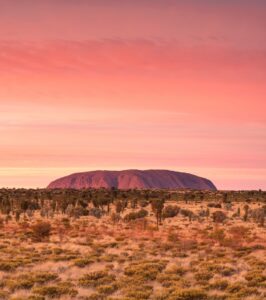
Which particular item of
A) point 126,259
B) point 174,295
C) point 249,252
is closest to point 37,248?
point 126,259

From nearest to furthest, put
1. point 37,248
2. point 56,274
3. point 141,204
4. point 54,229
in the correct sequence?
point 56,274, point 37,248, point 54,229, point 141,204

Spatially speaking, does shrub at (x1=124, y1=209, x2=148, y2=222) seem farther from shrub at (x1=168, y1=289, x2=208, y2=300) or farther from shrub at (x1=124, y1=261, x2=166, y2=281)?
shrub at (x1=168, y1=289, x2=208, y2=300)

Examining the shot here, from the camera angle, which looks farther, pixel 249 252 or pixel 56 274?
pixel 249 252


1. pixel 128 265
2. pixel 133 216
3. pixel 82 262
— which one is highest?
Answer: pixel 133 216

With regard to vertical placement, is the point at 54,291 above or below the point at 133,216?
below

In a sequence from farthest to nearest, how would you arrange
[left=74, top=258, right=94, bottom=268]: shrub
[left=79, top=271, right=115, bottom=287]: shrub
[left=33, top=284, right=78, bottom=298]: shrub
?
[left=74, top=258, right=94, bottom=268]: shrub < [left=79, top=271, right=115, bottom=287]: shrub < [left=33, top=284, right=78, bottom=298]: shrub

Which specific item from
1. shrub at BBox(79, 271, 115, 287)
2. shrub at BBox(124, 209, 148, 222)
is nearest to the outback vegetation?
shrub at BBox(79, 271, 115, 287)

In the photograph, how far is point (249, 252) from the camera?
31547 millimetres

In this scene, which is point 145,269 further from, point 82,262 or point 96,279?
point 82,262

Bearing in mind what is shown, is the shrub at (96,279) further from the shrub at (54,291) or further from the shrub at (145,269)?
the shrub at (54,291)

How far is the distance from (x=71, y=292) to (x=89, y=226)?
32.4 metres

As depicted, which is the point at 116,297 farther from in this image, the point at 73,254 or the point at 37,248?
the point at 37,248

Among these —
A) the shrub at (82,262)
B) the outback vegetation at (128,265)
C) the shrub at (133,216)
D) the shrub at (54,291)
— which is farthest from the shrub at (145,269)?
the shrub at (133,216)

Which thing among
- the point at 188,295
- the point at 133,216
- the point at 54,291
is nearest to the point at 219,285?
the point at 188,295
